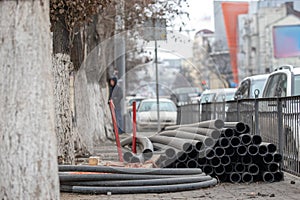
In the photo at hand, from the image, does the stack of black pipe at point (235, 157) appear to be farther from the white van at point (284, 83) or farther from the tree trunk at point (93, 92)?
the tree trunk at point (93, 92)

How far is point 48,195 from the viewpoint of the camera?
5.92 meters

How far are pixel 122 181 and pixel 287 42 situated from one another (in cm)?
6653

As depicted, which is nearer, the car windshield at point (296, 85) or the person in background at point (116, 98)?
the car windshield at point (296, 85)

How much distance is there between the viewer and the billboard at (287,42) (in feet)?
235

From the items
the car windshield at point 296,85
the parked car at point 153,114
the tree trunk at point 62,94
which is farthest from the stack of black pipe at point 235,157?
the parked car at point 153,114

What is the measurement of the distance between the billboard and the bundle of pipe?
60.4 m

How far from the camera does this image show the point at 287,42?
247 ft

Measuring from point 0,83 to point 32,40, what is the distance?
0.45 m

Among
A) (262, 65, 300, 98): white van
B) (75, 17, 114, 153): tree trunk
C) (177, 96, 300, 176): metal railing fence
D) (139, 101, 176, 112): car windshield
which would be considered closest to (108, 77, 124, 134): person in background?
(75, 17, 114, 153): tree trunk

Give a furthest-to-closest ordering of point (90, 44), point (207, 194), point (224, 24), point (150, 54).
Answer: point (224, 24) < point (150, 54) < point (90, 44) < point (207, 194)

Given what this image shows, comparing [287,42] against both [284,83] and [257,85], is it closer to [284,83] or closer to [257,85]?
[257,85]

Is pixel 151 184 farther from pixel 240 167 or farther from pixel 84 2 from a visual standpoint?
pixel 84 2

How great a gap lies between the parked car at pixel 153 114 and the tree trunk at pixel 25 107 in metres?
25.4

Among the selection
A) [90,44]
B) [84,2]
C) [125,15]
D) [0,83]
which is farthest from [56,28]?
[125,15]
